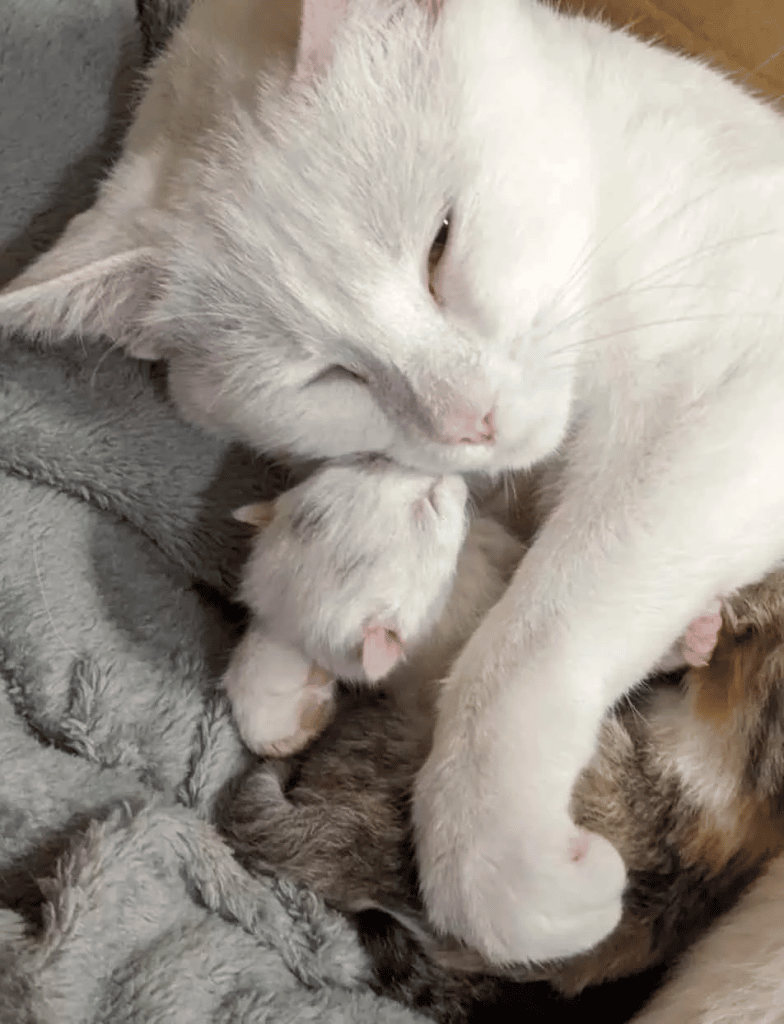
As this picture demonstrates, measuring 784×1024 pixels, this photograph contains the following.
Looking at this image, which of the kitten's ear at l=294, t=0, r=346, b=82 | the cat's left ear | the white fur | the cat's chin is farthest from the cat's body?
the kitten's ear at l=294, t=0, r=346, b=82

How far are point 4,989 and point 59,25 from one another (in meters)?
1.15

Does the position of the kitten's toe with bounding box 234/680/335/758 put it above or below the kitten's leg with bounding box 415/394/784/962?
below

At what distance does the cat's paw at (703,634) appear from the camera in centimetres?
98

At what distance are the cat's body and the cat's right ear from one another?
58 centimetres

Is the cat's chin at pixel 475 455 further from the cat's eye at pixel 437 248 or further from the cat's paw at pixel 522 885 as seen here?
the cat's paw at pixel 522 885

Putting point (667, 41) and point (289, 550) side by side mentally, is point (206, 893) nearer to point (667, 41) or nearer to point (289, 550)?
point (289, 550)

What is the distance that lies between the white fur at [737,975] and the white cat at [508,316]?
122 mm

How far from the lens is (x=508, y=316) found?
0.91 meters

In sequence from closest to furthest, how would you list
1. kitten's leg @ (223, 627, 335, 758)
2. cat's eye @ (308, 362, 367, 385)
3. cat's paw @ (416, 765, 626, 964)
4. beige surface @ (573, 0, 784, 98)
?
cat's paw @ (416, 765, 626, 964)
cat's eye @ (308, 362, 367, 385)
kitten's leg @ (223, 627, 335, 758)
beige surface @ (573, 0, 784, 98)

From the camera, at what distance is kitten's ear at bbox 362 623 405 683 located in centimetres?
98

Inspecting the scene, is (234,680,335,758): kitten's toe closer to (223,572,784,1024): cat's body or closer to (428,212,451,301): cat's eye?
(223,572,784,1024): cat's body

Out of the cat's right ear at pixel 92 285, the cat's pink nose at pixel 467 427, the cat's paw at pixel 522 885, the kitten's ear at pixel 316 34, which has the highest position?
the kitten's ear at pixel 316 34

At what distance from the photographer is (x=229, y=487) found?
1341 mm

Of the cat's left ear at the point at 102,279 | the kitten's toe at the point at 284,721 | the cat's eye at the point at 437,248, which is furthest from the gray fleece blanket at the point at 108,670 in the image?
the cat's eye at the point at 437,248
